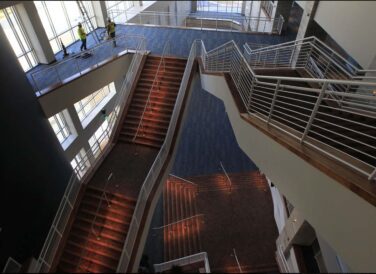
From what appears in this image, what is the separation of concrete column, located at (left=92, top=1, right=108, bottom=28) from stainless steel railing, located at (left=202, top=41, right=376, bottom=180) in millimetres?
6952

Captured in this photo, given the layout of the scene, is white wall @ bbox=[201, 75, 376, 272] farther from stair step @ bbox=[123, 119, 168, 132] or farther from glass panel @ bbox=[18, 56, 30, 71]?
glass panel @ bbox=[18, 56, 30, 71]

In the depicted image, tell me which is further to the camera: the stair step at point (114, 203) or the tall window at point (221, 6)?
the tall window at point (221, 6)

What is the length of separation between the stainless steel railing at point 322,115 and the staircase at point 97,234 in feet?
10.8

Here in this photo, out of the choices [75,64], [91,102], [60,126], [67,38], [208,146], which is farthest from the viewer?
[208,146]

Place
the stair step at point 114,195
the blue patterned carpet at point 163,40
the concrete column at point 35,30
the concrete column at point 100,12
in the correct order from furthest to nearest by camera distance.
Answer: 1. the concrete column at point 100,12
2. the blue patterned carpet at point 163,40
3. the concrete column at point 35,30
4. the stair step at point 114,195

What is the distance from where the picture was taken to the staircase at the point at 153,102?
7359 mm

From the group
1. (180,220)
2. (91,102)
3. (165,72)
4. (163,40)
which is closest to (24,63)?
(91,102)

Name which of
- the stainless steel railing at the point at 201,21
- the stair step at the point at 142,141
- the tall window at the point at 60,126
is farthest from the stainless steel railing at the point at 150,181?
the stainless steel railing at the point at 201,21

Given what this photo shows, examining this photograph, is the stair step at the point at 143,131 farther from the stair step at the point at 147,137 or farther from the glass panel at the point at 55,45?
the glass panel at the point at 55,45

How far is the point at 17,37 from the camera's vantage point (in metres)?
7.88

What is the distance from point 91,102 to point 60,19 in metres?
3.13

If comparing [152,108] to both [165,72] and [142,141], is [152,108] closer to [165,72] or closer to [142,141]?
[142,141]

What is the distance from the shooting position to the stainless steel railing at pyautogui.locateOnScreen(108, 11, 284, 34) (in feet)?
39.7

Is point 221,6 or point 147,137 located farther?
point 221,6
